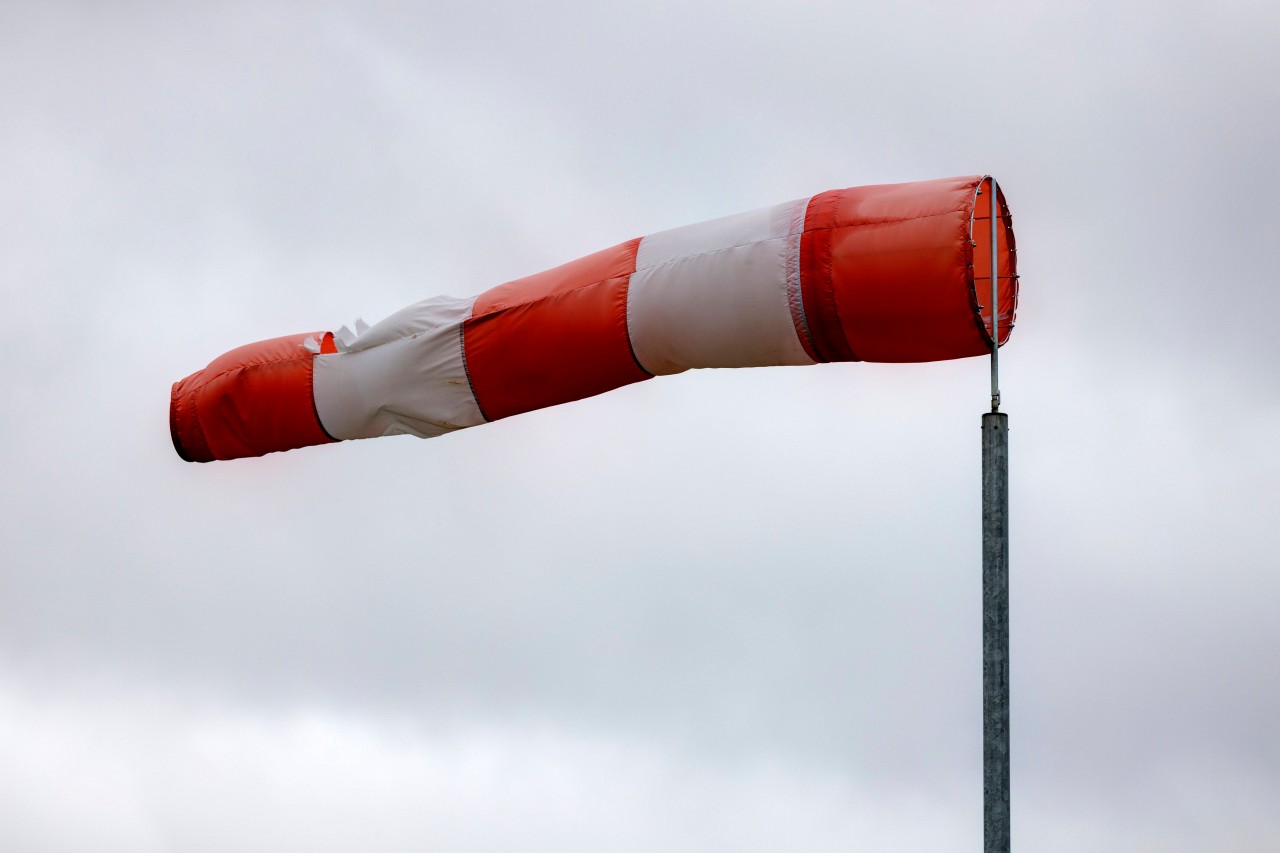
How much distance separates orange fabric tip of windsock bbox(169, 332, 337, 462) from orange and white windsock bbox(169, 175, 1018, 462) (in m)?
0.01

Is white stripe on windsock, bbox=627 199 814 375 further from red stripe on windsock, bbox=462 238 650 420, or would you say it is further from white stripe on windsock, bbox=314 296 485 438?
white stripe on windsock, bbox=314 296 485 438

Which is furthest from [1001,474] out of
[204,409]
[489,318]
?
[204,409]

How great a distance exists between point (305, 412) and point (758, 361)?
3.85 metres

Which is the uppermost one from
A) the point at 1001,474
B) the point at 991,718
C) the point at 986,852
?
the point at 1001,474

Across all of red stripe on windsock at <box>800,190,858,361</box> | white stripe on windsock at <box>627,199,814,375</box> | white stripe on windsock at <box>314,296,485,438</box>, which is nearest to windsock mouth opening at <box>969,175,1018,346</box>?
red stripe on windsock at <box>800,190,858,361</box>

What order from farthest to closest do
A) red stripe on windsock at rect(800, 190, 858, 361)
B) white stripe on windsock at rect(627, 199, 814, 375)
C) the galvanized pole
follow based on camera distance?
white stripe on windsock at rect(627, 199, 814, 375) → red stripe on windsock at rect(800, 190, 858, 361) → the galvanized pole

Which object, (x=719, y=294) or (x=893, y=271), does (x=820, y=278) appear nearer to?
(x=893, y=271)

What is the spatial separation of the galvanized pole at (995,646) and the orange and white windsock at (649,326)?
0.55 metres

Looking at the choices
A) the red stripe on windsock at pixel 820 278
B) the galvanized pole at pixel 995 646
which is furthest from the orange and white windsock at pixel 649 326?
the galvanized pole at pixel 995 646

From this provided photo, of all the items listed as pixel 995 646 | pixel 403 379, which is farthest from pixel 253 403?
pixel 995 646

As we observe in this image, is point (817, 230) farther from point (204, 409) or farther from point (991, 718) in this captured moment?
point (204, 409)

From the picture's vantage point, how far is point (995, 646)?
1002 cm

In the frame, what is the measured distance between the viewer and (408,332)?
12.4m

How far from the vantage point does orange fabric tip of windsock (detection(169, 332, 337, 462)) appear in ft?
42.3
